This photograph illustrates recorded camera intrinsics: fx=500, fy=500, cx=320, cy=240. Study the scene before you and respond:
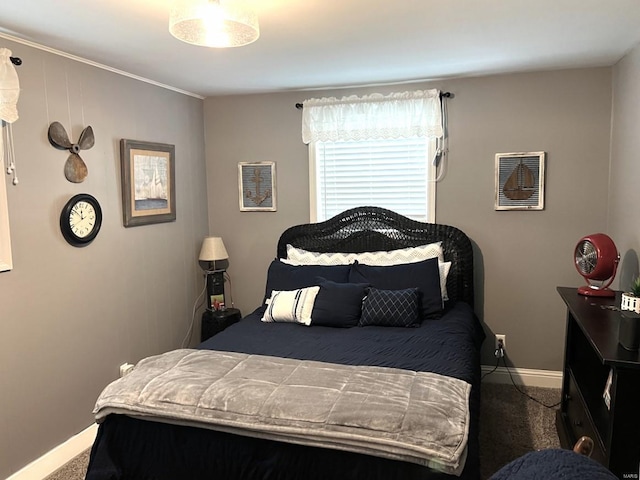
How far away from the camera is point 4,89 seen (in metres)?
2.33

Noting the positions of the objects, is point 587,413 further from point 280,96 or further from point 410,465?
point 280,96

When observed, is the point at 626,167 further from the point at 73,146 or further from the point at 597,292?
the point at 73,146

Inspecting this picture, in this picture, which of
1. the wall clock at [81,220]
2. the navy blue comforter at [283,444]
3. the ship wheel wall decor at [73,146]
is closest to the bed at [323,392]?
the navy blue comforter at [283,444]

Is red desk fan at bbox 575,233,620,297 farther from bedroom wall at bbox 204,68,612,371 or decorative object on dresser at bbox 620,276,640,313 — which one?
bedroom wall at bbox 204,68,612,371

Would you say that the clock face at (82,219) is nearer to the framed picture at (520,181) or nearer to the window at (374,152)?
the window at (374,152)

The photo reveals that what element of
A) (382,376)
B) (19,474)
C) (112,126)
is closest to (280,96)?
(112,126)

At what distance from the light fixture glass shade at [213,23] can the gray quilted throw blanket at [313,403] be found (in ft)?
4.66

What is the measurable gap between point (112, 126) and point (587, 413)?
308 centimetres

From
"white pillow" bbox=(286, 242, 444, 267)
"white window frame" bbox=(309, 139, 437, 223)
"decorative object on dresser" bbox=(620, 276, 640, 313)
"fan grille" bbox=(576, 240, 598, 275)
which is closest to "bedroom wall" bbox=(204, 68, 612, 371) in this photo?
"white window frame" bbox=(309, 139, 437, 223)

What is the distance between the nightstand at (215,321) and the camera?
12.9 ft

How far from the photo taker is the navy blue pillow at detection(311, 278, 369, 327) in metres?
3.14

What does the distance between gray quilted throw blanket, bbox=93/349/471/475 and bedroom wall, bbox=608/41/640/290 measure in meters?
1.49

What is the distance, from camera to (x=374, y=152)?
3.88 metres

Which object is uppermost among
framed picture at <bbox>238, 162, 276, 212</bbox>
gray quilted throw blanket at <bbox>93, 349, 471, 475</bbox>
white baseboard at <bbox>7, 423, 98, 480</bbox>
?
framed picture at <bbox>238, 162, 276, 212</bbox>
